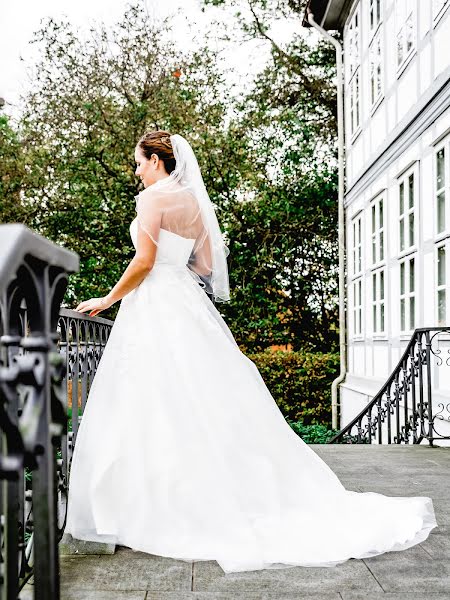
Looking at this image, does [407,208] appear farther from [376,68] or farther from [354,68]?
[354,68]

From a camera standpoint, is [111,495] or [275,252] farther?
[275,252]

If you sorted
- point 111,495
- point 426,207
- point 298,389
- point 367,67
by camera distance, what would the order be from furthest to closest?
point 298,389, point 367,67, point 426,207, point 111,495

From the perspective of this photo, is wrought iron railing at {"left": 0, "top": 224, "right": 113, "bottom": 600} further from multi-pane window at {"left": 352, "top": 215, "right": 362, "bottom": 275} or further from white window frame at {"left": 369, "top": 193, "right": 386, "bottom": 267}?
multi-pane window at {"left": 352, "top": 215, "right": 362, "bottom": 275}

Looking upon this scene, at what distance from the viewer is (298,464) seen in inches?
149

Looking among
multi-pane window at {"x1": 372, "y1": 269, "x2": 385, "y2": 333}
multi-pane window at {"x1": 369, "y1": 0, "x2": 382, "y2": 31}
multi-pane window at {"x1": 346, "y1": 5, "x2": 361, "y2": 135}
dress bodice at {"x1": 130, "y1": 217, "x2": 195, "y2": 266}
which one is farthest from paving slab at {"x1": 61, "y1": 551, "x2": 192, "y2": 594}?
multi-pane window at {"x1": 346, "y1": 5, "x2": 361, "y2": 135}

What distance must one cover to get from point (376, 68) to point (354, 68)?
222cm

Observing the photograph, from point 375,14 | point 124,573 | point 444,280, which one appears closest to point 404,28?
point 375,14

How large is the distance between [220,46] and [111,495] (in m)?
15.1

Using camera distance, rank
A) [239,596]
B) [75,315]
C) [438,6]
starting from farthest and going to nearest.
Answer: [438,6] → [75,315] → [239,596]

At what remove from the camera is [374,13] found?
42.1 ft

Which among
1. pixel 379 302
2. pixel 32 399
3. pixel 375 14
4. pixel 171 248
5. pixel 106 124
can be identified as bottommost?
pixel 32 399

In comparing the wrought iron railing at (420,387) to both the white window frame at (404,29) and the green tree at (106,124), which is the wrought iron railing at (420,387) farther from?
the green tree at (106,124)

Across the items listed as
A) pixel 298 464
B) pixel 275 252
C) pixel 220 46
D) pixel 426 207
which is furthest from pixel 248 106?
pixel 298 464

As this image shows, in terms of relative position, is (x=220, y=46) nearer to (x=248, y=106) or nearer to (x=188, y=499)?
(x=248, y=106)
